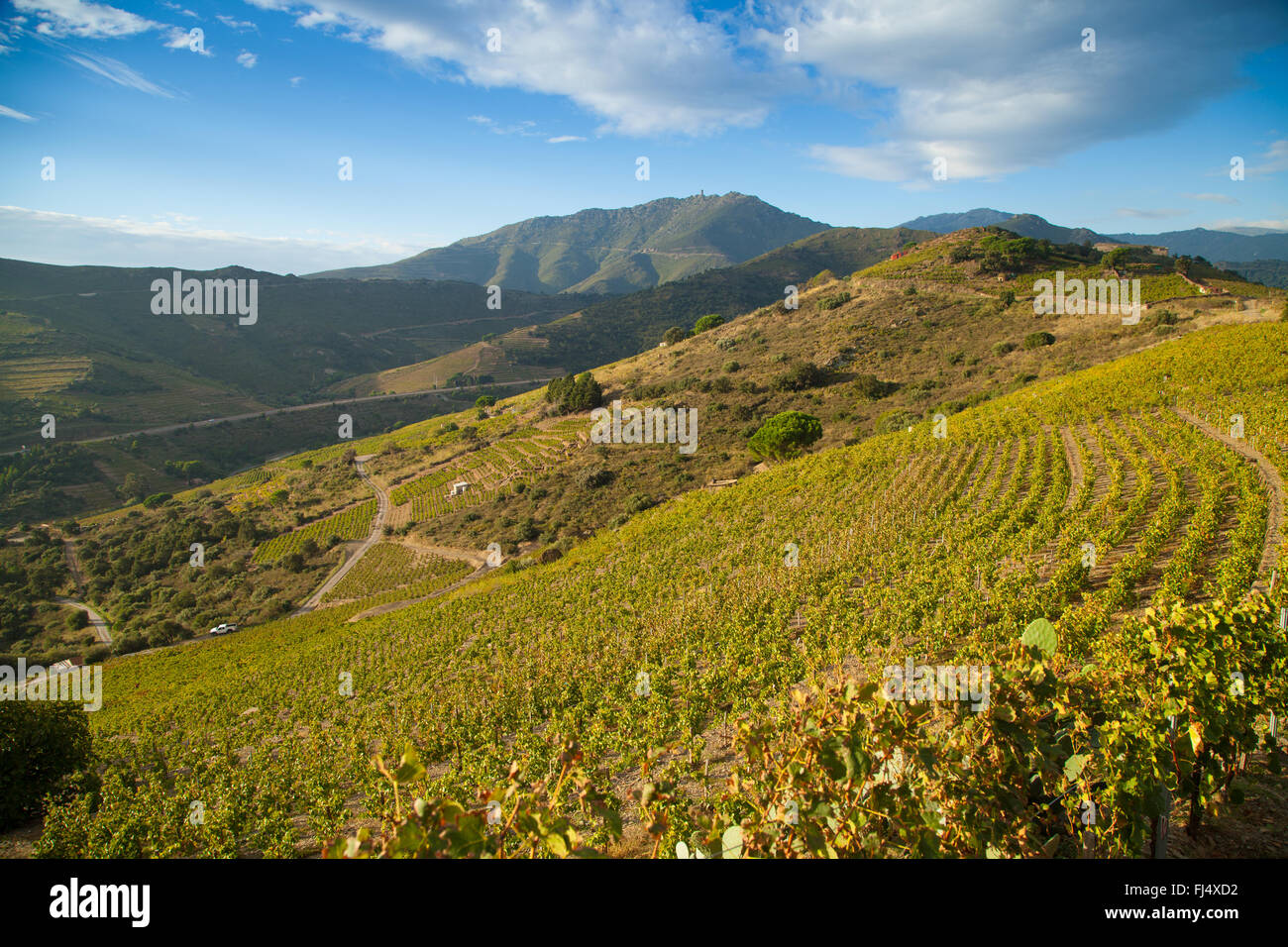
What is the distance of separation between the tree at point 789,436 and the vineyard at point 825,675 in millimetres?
8505

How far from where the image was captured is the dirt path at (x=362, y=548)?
160 feet

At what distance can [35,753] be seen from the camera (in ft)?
38.7

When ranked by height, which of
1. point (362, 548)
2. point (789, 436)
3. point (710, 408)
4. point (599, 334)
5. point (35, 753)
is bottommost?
point (362, 548)

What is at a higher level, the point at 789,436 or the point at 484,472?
A: the point at 789,436

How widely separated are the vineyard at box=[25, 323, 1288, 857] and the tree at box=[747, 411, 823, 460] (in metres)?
8.51

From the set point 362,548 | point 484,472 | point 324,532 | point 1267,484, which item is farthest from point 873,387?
point 324,532

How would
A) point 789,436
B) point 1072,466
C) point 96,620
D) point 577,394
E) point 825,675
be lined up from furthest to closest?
1. point 577,394
2. point 96,620
3. point 789,436
4. point 1072,466
5. point 825,675

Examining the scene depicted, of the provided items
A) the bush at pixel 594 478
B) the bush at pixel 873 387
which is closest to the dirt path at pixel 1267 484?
the bush at pixel 873 387

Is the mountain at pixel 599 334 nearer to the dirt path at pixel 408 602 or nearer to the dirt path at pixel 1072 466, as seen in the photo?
the dirt path at pixel 408 602

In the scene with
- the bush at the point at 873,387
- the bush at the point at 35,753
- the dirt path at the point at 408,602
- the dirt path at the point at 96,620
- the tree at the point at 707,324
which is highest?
the tree at the point at 707,324

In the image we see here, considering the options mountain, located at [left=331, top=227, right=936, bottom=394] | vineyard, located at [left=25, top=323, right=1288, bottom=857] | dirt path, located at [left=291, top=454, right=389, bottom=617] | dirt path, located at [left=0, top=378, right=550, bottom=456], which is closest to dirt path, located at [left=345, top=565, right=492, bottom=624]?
vineyard, located at [left=25, top=323, right=1288, bottom=857]

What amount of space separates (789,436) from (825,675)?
41.2m

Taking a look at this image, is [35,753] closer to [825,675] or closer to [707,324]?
[825,675]
